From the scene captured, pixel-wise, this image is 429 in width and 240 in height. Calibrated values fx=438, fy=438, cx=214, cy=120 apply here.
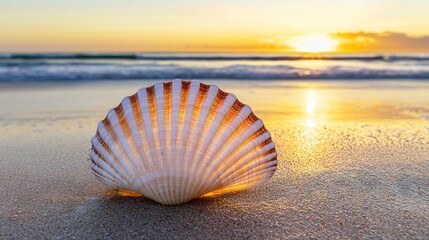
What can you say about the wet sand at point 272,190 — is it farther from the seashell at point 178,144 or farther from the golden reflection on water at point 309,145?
the seashell at point 178,144

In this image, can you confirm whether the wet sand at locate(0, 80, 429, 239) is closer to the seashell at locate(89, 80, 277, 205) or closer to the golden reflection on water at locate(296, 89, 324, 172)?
the golden reflection on water at locate(296, 89, 324, 172)

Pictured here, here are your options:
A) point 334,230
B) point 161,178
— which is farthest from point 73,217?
point 334,230

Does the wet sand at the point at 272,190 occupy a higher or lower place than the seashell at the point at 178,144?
lower

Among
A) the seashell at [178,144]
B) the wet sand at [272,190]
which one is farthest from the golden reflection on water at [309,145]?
the seashell at [178,144]

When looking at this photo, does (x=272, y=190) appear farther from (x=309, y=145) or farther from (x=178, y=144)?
(x=309, y=145)

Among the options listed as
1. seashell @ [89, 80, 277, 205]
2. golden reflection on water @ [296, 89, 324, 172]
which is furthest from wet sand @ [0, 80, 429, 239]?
seashell @ [89, 80, 277, 205]
